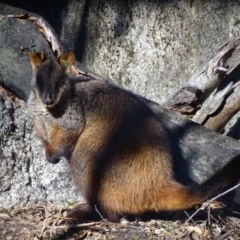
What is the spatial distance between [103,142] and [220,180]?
96 centimetres

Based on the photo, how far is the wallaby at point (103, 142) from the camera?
5.49 meters

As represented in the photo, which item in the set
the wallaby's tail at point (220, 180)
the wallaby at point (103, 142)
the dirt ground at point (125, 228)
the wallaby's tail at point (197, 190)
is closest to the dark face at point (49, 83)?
the wallaby at point (103, 142)

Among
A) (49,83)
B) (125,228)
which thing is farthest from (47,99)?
(125,228)

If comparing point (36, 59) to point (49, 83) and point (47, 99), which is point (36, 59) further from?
point (47, 99)

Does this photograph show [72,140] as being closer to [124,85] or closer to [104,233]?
[104,233]

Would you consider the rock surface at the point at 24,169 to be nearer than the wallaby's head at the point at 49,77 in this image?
No

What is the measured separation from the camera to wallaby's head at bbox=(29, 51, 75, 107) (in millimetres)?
5523

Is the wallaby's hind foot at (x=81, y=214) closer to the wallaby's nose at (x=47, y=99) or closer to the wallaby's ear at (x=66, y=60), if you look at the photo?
the wallaby's nose at (x=47, y=99)

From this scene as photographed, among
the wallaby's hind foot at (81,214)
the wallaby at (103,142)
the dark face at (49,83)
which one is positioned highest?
the dark face at (49,83)

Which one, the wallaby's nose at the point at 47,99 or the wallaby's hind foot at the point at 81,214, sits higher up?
the wallaby's nose at the point at 47,99

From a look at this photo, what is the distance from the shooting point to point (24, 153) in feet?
19.7

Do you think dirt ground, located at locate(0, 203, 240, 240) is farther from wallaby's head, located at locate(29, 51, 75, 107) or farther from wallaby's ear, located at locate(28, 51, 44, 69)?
wallaby's ear, located at locate(28, 51, 44, 69)

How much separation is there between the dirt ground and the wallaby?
13 cm

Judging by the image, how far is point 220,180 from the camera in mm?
5129
